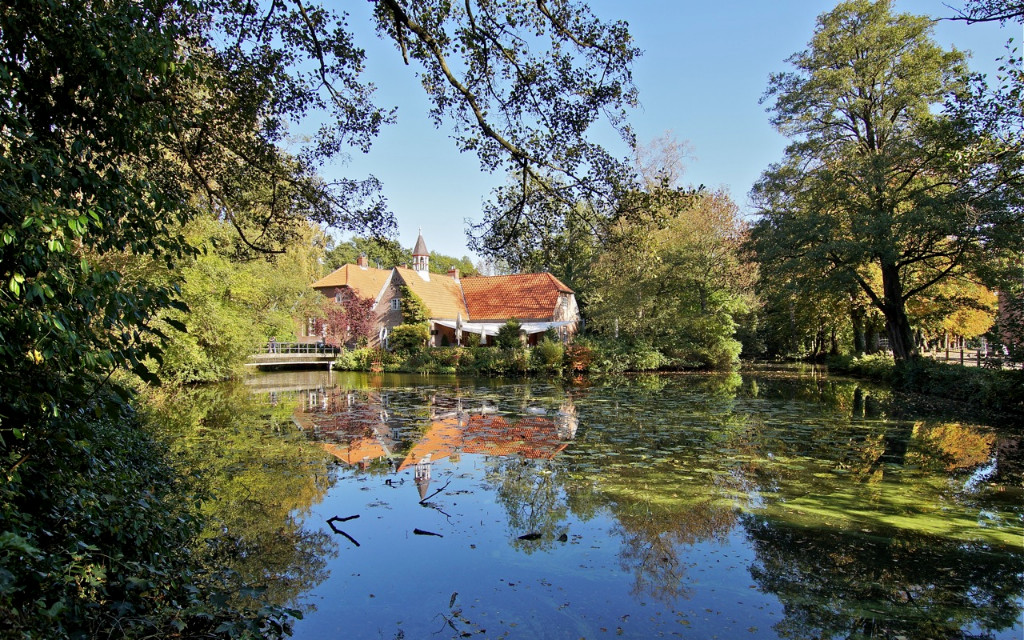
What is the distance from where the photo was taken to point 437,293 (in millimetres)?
Result: 37250

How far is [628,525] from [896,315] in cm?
1905

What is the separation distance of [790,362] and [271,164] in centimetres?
3649

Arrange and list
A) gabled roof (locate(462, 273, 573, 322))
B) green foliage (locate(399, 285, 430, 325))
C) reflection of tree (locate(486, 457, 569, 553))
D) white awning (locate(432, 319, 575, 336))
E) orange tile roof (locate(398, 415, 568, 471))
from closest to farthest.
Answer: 1. reflection of tree (locate(486, 457, 569, 553))
2. orange tile roof (locate(398, 415, 568, 471))
3. white awning (locate(432, 319, 575, 336))
4. green foliage (locate(399, 285, 430, 325))
5. gabled roof (locate(462, 273, 573, 322))

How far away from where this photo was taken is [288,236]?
28.2 feet

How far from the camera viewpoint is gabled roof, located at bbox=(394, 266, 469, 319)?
35188mm

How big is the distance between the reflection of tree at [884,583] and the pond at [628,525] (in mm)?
19

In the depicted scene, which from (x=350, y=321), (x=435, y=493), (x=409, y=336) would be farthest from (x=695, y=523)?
(x=350, y=321)

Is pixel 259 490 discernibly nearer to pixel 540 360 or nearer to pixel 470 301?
pixel 540 360

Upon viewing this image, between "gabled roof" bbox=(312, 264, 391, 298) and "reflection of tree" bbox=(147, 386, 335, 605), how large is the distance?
2644cm

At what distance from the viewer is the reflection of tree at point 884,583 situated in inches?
154

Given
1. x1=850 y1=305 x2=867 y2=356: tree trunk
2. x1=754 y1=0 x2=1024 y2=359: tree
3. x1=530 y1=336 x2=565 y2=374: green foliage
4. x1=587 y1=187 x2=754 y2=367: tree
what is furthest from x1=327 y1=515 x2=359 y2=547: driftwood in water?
x1=850 y1=305 x2=867 y2=356: tree trunk

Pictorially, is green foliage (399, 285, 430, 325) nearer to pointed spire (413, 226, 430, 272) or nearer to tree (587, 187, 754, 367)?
pointed spire (413, 226, 430, 272)

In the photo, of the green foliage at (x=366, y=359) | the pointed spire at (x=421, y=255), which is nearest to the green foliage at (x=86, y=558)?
the green foliage at (x=366, y=359)

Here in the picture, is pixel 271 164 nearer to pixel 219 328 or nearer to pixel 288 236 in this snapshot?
pixel 288 236
